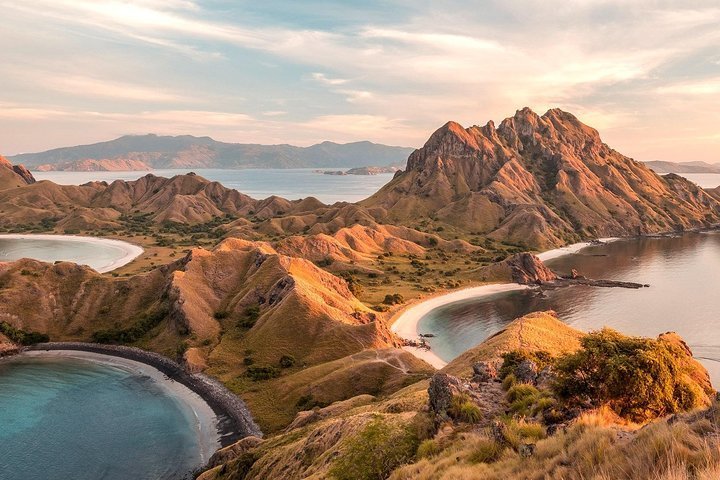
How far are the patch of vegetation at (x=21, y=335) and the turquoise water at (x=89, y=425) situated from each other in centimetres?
767

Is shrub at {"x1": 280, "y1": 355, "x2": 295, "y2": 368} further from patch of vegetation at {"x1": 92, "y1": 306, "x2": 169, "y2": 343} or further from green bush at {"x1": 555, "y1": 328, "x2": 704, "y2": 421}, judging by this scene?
green bush at {"x1": 555, "y1": 328, "x2": 704, "y2": 421}

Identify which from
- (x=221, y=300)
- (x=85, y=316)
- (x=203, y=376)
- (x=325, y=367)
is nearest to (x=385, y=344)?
(x=325, y=367)

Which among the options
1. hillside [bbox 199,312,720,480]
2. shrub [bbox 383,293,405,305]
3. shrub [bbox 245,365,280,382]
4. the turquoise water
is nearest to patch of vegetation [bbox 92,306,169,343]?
the turquoise water

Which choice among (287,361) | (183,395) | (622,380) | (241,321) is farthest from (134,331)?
(622,380)

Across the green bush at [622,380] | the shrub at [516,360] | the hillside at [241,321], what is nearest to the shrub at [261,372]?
the hillside at [241,321]

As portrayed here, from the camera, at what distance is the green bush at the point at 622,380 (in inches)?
1112

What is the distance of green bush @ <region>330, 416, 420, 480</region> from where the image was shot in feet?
89.9

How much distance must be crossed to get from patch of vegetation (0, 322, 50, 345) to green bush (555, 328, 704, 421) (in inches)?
5096

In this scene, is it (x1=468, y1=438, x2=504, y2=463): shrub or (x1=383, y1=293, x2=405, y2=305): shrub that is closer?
(x1=468, y1=438, x2=504, y2=463): shrub

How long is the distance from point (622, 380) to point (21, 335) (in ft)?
445

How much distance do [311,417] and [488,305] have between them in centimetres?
11084

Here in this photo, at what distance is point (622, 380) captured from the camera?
1120 inches

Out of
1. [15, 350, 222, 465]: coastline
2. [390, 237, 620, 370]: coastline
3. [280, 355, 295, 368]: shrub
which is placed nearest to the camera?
[15, 350, 222, 465]: coastline

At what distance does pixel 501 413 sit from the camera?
29344 millimetres
